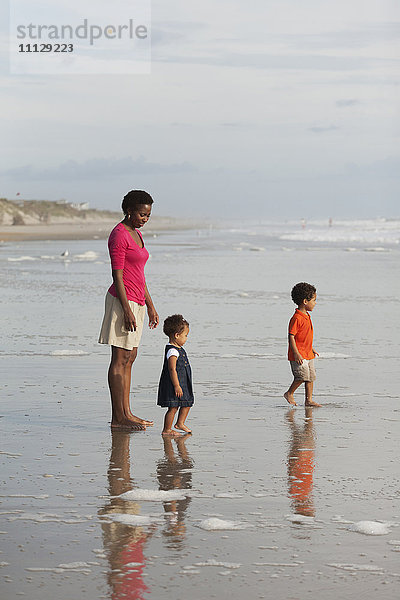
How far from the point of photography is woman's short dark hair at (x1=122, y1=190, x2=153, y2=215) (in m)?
7.73

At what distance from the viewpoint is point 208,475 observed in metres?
6.04

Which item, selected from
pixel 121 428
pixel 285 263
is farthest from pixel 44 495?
pixel 285 263

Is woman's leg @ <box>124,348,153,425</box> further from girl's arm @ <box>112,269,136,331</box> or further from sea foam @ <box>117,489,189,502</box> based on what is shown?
sea foam @ <box>117,489,189,502</box>

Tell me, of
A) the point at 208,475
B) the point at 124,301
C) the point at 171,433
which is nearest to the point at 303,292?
the point at 124,301

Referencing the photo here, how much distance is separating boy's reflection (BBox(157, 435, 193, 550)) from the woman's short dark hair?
1865mm

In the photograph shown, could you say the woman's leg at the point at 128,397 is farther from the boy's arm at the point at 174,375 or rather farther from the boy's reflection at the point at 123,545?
the boy's reflection at the point at 123,545

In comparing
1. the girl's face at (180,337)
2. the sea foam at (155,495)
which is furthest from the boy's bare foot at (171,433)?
the sea foam at (155,495)

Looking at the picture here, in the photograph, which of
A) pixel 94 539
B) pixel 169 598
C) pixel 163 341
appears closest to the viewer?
pixel 169 598

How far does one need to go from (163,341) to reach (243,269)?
1501 cm

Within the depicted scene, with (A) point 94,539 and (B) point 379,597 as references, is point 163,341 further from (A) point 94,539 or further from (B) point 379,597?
(B) point 379,597

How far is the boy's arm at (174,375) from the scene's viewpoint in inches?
289

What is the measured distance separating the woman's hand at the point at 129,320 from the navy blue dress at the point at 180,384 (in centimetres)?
33

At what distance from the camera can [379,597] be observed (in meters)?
4.02

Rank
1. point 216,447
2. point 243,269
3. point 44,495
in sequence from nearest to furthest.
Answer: point 44,495
point 216,447
point 243,269
